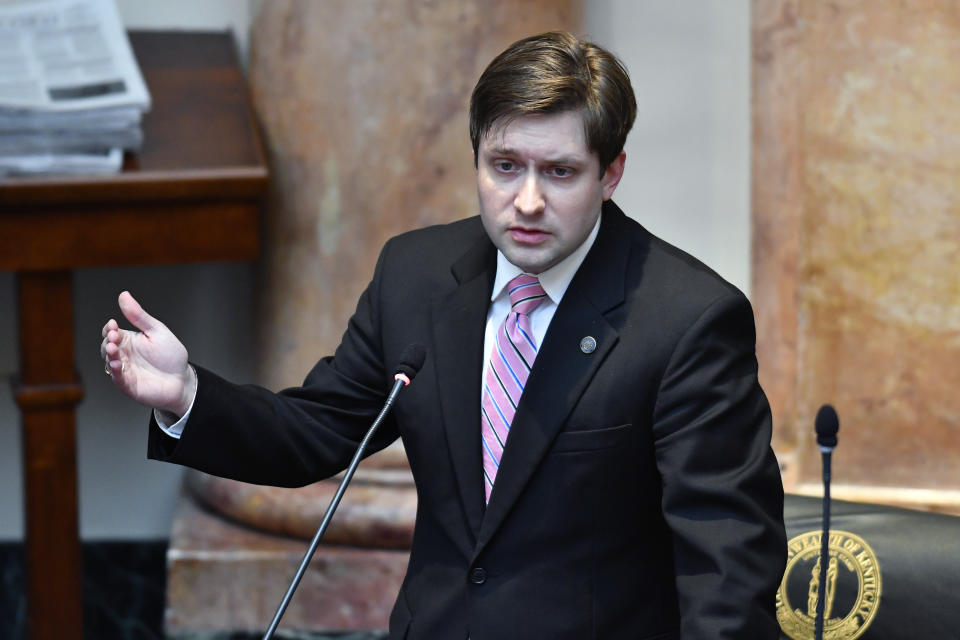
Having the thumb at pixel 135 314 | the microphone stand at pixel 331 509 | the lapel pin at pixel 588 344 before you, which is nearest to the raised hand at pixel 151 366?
the thumb at pixel 135 314

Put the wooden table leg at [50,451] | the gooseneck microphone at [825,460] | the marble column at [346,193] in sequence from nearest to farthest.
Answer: the gooseneck microphone at [825,460]
the wooden table leg at [50,451]
the marble column at [346,193]

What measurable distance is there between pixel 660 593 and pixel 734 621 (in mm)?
238

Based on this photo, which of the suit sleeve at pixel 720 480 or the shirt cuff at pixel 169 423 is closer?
the suit sleeve at pixel 720 480

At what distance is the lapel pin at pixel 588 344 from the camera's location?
193cm

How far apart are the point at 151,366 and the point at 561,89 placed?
2.13 ft

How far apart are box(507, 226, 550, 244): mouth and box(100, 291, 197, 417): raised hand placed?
46cm

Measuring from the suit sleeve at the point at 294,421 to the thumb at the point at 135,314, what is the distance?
11 centimetres

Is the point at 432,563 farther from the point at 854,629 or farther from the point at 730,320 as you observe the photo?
the point at 854,629

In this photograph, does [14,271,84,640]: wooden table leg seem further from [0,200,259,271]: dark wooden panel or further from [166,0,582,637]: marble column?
[166,0,582,637]: marble column

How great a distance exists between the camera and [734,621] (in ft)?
5.62

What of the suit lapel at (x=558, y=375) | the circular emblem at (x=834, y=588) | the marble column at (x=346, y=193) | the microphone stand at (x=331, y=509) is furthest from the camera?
the marble column at (x=346, y=193)

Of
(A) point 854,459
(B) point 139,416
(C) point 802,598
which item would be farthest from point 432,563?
(B) point 139,416

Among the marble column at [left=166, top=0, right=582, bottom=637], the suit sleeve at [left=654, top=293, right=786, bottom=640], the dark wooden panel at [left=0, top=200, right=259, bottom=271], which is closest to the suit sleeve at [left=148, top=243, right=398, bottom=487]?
the suit sleeve at [left=654, top=293, right=786, bottom=640]

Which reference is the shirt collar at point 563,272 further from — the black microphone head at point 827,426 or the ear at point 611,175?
the black microphone head at point 827,426
